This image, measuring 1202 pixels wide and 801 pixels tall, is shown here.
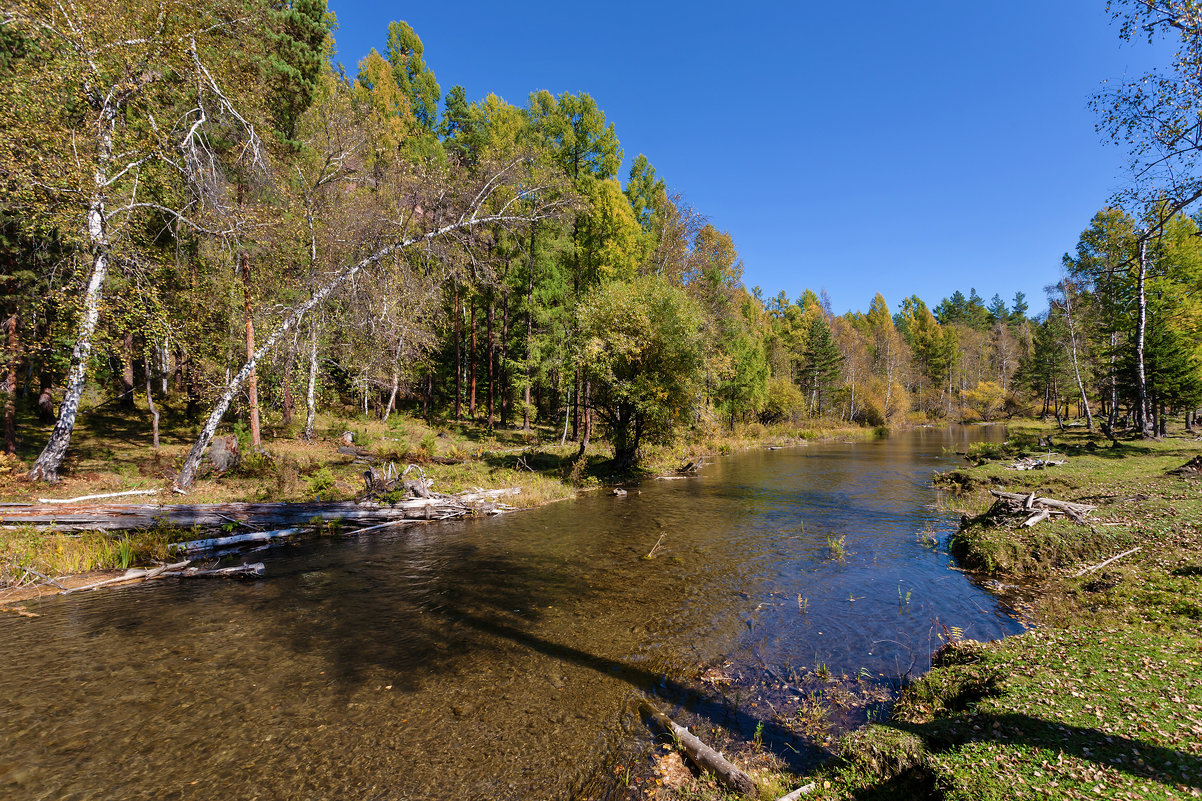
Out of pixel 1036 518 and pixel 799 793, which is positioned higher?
pixel 1036 518

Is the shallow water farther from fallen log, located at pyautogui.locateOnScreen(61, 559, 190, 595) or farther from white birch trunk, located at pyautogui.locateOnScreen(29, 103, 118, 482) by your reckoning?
white birch trunk, located at pyautogui.locateOnScreen(29, 103, 118, 482)

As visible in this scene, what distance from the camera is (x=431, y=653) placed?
25.2ft

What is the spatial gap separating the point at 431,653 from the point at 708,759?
15.7 feet

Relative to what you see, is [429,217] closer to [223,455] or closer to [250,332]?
[250,332]

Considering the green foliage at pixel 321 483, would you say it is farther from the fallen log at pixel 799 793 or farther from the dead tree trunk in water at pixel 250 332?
the fallen log at pixel 799 793

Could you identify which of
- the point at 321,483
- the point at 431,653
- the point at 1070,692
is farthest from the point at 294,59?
the point at 1070,692

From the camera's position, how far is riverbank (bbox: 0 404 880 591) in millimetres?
10156

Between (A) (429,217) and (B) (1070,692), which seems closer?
(B) (1070,692)

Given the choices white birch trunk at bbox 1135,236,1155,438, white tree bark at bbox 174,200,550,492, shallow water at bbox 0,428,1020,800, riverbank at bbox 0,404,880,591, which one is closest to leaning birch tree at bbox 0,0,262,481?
riverbank at bbox 0,404,880,591

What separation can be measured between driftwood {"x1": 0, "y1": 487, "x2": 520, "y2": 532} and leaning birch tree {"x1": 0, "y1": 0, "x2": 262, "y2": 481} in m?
3.91

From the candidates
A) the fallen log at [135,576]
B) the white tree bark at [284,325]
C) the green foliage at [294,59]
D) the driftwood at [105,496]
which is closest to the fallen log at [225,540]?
the fallen log at [135,576]

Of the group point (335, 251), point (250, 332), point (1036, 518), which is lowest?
point (1036, 518)

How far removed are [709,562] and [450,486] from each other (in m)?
11.3

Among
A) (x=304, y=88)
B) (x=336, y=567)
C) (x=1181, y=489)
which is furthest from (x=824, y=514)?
(x=304, y=88)
